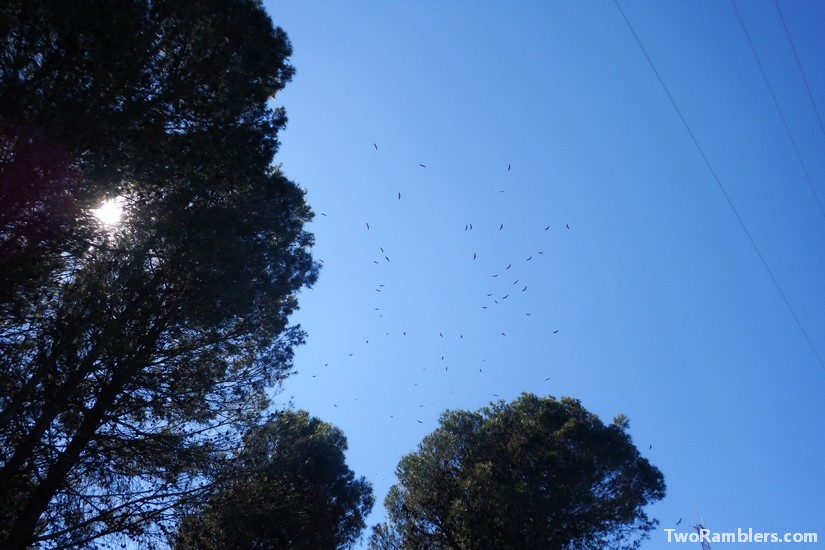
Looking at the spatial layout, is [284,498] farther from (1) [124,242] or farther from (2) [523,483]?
(2) [523,483]

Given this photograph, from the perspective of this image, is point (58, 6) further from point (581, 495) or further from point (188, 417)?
point (581, 495)

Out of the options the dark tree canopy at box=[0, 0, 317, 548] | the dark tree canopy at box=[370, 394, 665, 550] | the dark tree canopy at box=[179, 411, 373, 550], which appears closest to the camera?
the dark tree canopy at box=[0, 0, 317, 548]

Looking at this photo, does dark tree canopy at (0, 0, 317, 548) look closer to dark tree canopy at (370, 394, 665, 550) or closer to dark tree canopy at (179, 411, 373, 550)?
dark tree canopy at (179, 411, 373, 550)

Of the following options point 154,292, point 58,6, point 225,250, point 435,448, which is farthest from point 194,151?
point 435,448

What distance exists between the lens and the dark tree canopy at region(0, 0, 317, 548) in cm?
639

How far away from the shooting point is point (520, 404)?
18906 millimetres

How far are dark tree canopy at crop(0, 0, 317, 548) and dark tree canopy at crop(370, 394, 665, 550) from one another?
367 inches

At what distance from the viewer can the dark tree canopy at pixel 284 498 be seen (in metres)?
8.80

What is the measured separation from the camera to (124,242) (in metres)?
7.63

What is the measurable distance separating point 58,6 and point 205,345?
5.91 meters

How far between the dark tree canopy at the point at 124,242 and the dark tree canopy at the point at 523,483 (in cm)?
933

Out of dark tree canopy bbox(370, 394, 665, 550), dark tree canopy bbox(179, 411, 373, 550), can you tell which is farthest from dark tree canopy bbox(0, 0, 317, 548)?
dark tree canopy bbox(370, 394, 665, 550)

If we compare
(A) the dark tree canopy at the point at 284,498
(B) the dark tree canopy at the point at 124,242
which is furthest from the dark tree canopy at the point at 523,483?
(B) the dark tree canopy at the point at 124,242

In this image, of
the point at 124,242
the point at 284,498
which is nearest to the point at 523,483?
the point at 284,498
